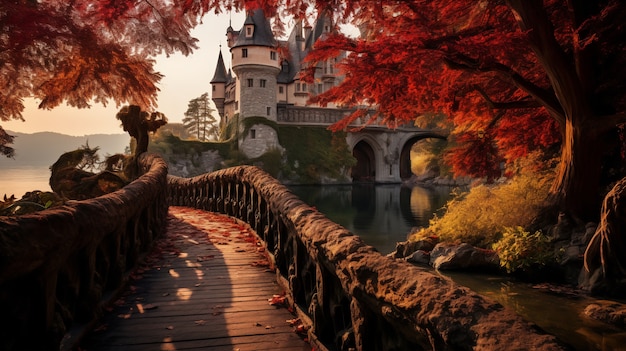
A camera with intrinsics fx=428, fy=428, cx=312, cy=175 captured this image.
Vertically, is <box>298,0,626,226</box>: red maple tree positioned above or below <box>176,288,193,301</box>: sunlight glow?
above

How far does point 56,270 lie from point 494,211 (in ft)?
36.0

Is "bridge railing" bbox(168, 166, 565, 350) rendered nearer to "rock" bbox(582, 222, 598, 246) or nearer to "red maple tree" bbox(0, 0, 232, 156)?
"red maple tree" bbox(0, 0, 232, 156)

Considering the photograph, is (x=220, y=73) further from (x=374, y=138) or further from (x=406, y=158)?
(x=406, y=158)

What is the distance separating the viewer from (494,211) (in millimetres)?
11516

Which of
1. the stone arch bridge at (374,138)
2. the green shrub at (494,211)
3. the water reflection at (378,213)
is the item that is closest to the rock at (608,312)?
the green shrub at (494,211)

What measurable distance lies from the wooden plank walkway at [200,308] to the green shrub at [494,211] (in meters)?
7.25

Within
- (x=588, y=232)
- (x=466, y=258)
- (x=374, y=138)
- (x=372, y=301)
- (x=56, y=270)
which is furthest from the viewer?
(x=374, y=138)

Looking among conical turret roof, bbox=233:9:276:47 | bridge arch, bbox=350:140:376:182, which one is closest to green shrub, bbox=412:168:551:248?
conical turret roof, bbox=233:9:276:47

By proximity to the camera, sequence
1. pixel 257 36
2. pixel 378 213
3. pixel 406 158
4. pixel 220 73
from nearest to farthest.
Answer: pixel 378 213, pixel 257 36, pixel 220 73, pixel 406 158

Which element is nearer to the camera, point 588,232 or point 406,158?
point 588,232

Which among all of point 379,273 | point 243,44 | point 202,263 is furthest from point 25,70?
point 243,44

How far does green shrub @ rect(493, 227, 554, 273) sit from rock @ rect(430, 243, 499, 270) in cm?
54

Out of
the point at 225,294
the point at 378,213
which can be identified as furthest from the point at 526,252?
the point at 378,213

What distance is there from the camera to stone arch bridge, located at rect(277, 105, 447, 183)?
47062mm
